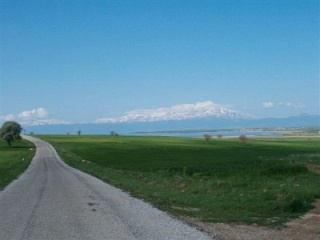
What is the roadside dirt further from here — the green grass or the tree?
the tree

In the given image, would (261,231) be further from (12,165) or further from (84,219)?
(12,165)

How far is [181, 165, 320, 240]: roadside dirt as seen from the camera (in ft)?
A: 48.8

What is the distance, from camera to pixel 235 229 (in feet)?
53.1

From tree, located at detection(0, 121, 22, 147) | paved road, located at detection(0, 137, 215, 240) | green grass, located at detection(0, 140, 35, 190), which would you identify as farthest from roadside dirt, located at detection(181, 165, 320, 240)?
tree, located at detection(0, 121, 22, 147)

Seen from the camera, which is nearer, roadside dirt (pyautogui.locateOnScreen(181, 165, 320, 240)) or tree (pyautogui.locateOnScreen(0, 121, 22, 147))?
roadside dirt (pyautogui.locateOnScreen(181, 165, 320, 240))

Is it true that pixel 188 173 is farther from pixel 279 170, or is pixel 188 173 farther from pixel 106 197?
pixel 106 197

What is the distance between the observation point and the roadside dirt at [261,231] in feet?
48.8

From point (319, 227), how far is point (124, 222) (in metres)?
7.48

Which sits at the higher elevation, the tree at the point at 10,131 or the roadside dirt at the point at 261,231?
the tree at the point at 10,131

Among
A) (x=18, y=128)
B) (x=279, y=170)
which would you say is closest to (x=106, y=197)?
(x=279, y=170)

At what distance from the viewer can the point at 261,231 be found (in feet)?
52.4

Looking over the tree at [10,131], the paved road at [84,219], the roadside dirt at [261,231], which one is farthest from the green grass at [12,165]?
the tree at [10,131]

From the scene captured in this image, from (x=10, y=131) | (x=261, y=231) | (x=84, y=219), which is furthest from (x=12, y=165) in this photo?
(x=10, y=131)

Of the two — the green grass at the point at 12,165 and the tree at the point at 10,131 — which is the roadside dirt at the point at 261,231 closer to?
the green grass at the point at 12,165
